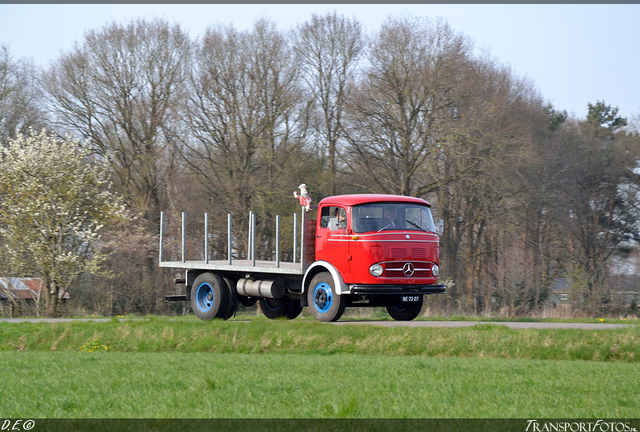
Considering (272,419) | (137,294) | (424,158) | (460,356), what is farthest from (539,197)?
(272,419)

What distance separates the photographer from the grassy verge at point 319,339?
12.6 metres

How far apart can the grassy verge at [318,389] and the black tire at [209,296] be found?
236 inches

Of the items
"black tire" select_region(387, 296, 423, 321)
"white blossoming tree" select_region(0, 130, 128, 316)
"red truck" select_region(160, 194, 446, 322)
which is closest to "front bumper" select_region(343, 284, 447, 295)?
"red truck" select_region(160, 194, 446, 322)

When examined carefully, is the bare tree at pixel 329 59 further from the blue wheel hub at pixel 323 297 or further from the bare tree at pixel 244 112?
the blue wheel hub at pixel 323 297

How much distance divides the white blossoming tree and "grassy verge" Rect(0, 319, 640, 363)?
9.57 metres

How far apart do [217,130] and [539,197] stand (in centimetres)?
1773

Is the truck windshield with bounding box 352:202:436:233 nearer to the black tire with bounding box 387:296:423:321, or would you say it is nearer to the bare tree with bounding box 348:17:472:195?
the black tire with bounding box 387:296:423:321

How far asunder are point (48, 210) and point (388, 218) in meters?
16.2

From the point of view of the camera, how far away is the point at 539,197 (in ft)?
116

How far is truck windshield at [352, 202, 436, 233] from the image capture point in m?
15.2

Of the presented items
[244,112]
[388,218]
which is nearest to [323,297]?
[388,218]

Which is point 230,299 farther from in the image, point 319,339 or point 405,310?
point 405,310

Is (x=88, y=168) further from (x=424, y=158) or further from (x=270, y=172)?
(x=424, y=158)

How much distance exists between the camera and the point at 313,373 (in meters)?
9.48
